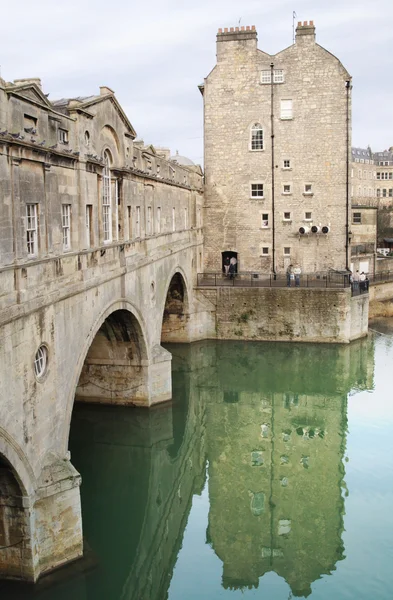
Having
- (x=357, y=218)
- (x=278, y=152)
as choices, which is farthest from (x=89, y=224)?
(x=357, y=218)

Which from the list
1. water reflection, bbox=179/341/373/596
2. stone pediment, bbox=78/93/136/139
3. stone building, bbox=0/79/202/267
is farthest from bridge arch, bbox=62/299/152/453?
stone pediment, bbox=78/93/136/139

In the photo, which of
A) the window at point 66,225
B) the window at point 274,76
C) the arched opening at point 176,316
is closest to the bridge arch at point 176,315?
the arched opening at point 176,316

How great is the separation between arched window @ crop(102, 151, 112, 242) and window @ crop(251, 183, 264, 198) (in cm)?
1939

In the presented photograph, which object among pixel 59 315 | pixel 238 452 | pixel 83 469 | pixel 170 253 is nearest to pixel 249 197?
pixel 170 253

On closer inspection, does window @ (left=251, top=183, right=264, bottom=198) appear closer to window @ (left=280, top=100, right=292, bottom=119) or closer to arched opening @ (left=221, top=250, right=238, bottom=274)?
arched opening @ (left=221, top=250, right=238, bottom=274)

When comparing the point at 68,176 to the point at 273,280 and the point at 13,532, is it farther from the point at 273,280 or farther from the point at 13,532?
the point at 273,280

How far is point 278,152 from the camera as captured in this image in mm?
35344

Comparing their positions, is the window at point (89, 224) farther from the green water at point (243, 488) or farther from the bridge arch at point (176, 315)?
the bridge arch at point (176, 315)

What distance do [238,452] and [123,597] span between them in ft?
26.7

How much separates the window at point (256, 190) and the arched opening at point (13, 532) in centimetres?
2677

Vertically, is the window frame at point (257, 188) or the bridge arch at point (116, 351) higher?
the window frame at point (257, 188)

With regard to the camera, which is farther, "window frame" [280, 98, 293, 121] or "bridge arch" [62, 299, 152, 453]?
"window frame" [280, 98, 293, 121]

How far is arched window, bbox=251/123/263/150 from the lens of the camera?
35312 mm

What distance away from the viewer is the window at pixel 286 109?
34938mm
